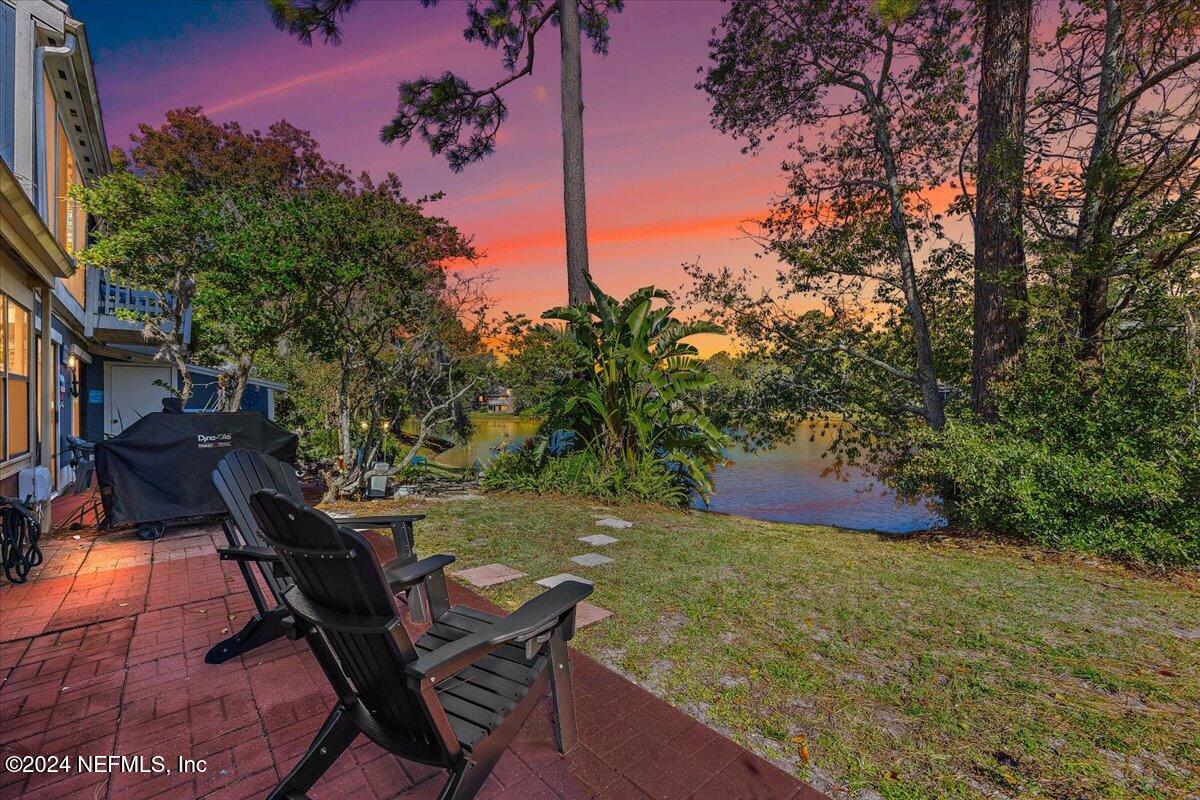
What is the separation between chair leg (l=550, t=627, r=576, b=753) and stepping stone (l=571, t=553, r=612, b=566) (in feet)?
8.10

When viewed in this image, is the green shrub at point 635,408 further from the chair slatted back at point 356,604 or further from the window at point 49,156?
the window at point 49,156

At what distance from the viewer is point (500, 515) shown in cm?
654

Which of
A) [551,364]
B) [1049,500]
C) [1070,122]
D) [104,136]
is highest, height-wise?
[104,136]

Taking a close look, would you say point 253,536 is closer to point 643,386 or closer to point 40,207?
point 643,386

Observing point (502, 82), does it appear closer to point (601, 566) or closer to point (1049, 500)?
point (601, 566)

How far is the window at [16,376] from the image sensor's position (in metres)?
5.36

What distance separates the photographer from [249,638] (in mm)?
2957

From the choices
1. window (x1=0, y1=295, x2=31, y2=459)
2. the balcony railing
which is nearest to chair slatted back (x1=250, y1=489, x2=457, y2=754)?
window (x1=0, y1=295, x2=31, y2=459)

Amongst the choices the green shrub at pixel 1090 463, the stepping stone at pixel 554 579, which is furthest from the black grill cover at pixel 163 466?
the green shrub at pixel 1090 463

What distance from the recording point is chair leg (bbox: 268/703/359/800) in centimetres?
177

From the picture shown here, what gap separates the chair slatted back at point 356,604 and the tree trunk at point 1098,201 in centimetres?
684

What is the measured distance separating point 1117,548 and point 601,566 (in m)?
4.53

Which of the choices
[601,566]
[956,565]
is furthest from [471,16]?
[956,565]

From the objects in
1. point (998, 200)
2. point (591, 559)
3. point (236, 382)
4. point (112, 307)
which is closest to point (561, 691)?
point (591, 559)
